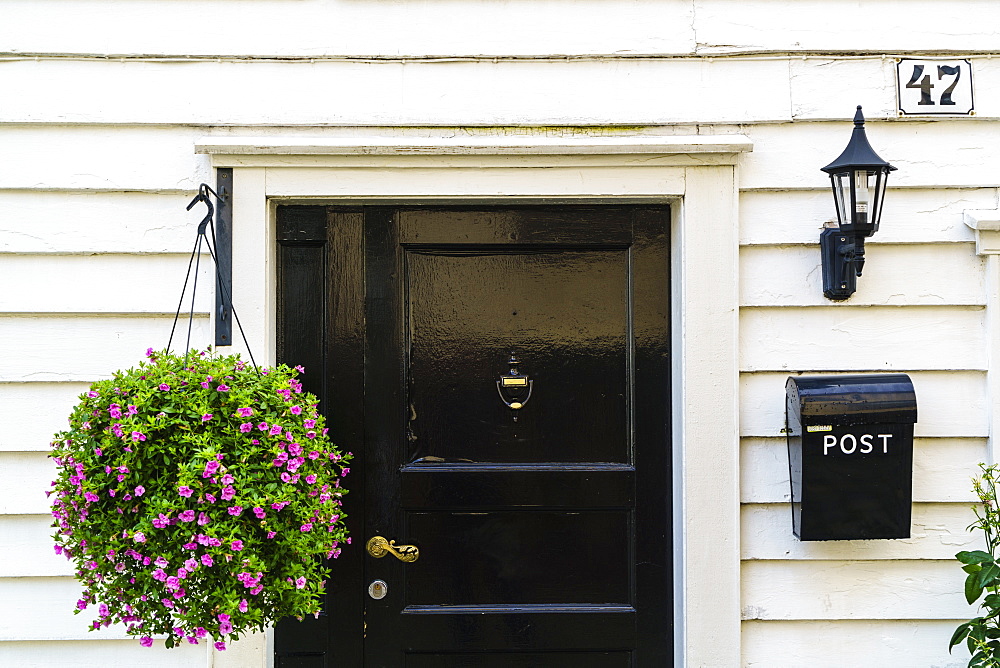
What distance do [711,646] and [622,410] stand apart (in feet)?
2.46

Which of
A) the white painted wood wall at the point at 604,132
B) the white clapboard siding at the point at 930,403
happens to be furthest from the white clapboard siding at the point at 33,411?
the white clapboard siding at the point at 930,403

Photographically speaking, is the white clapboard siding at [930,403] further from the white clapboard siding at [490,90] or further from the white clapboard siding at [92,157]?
the white clapboard siding at [92,157]

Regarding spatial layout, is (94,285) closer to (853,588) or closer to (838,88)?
(838,88)

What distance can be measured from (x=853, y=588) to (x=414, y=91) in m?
2.01

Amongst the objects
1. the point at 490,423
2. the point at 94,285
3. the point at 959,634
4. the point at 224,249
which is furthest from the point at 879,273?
the point at 94,285

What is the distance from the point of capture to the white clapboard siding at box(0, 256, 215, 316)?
248 centimetres

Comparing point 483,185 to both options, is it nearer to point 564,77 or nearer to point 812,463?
point 564,77

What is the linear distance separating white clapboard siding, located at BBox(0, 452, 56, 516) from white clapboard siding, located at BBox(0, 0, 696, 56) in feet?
4.05

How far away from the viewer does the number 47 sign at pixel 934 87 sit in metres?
2.51

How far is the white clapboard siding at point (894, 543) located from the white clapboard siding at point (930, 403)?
233 millimetres

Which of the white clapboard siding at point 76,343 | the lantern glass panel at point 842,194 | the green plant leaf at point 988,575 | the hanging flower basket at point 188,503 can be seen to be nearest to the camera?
the hanging flower basket at point 188,503

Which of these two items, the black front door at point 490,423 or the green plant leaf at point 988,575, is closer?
the green plant leaf at point 988,575

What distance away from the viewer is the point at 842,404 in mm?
2346

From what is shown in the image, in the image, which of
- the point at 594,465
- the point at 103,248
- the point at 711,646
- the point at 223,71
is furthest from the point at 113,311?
the point at 711,646
